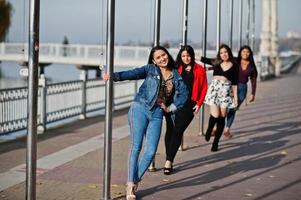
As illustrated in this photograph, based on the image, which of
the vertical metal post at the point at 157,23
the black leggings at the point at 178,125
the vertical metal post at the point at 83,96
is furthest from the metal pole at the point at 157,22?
the vertical metal post at the point at 83,96

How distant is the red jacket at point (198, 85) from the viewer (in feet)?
23.4

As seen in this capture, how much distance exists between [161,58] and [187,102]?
1.38 meters

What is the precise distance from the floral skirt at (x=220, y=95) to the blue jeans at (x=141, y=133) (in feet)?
10.4

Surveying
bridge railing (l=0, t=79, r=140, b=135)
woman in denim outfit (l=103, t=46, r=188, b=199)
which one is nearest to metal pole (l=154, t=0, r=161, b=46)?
woman in denim outfit (l=103, t=46, r=188, b=199)

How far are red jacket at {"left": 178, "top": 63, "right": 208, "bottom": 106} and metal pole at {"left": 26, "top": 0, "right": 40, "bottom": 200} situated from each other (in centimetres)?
309

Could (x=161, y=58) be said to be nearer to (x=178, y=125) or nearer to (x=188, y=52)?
(x=188, y=52)

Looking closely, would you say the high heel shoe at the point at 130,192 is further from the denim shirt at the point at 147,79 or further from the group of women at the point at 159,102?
the denim shirt at the point at 147,79

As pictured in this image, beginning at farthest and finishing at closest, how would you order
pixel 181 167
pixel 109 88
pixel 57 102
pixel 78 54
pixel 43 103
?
pixel 78 54 < pixel 57 102 < pixel 43 103 < pixel 181 167 < pixel 109 88

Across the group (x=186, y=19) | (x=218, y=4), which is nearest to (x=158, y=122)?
(x=186, y=19)

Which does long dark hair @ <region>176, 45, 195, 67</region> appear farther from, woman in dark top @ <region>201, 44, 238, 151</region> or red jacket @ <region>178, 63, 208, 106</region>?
woman in dark top @ <region>201, 44, 238, 151</region>

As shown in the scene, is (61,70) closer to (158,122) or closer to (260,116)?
(260,116)

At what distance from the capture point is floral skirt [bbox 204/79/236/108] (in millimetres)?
8703

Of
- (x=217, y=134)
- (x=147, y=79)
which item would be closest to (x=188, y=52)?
(x=147, y=79)

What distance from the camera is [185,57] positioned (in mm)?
7082
